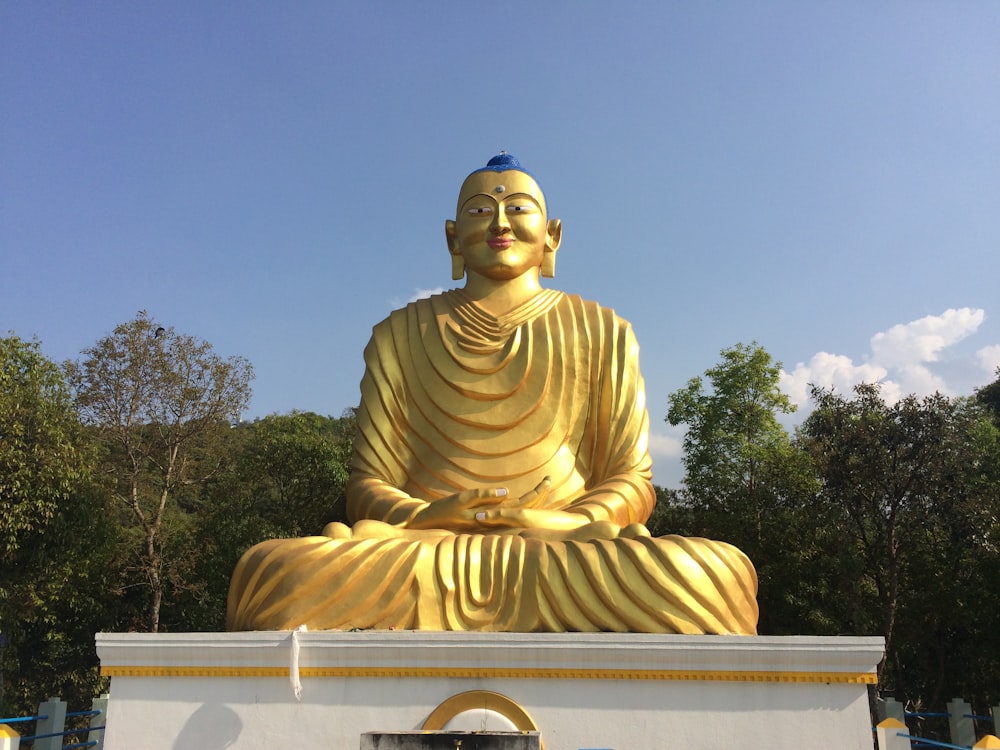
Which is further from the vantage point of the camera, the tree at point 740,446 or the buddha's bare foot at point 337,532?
the tree at point 740,446

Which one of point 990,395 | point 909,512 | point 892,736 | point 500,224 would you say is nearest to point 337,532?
point 500,224

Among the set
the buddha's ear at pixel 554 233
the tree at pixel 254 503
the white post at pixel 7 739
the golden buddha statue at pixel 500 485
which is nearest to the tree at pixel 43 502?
the tree at pixel 254 503

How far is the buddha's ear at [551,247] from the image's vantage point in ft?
27.2

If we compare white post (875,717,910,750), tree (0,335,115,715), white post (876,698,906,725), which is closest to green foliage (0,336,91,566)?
tree (0,335,115,715)

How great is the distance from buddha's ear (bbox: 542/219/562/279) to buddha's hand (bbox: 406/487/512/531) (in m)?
2.80

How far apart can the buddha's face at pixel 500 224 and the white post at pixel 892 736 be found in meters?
4.65

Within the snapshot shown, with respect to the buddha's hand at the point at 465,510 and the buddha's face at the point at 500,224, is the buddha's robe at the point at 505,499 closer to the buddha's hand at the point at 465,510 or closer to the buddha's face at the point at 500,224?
the buddha's hand at the point at 465,510

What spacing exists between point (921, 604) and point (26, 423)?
38.6 feet

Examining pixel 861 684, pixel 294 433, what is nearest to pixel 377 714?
pixel 861 684

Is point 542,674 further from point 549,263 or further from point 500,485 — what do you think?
point 549,263

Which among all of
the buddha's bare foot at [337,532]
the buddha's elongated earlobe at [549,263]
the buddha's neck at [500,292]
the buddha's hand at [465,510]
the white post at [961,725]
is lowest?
the white post at [961,725]

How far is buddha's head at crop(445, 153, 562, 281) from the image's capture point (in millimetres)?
7793

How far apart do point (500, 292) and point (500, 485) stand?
6.12ft

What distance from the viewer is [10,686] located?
1549cm
